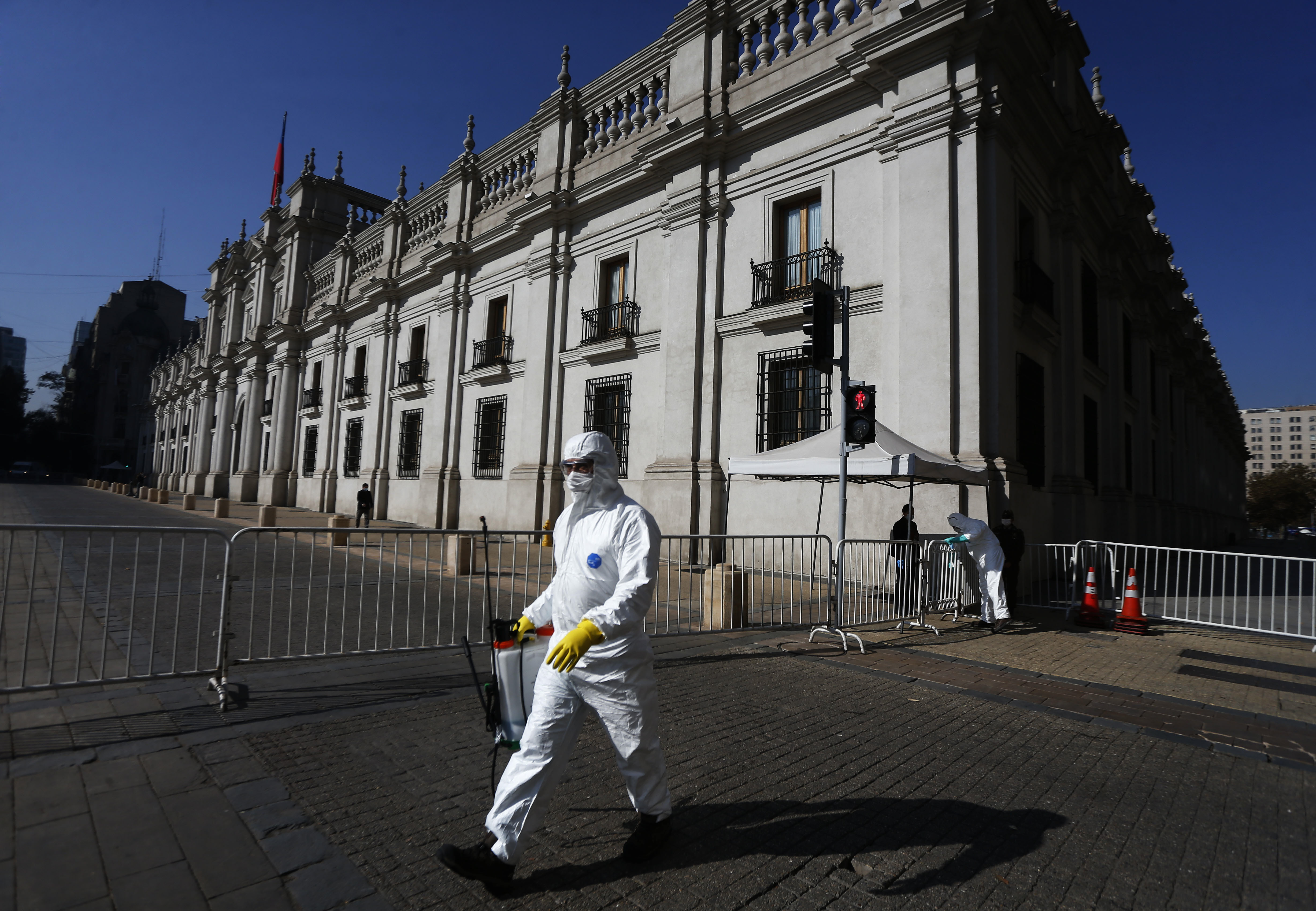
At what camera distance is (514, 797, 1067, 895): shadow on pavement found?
8.29ft

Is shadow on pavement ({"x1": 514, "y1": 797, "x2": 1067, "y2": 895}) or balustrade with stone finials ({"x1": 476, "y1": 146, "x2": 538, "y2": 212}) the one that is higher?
balustrade with stone finials ({"x1": 476, "y1": 146, "x2": 538, "y2": 212})

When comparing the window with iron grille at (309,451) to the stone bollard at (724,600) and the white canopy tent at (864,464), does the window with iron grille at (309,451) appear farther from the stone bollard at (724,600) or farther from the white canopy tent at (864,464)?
the stone bollard at (724,600)

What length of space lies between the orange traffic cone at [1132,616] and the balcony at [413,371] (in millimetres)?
20415

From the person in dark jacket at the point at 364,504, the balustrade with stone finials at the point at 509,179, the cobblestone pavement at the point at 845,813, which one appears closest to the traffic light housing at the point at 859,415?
the cobblestone pavement at the point at 845,813

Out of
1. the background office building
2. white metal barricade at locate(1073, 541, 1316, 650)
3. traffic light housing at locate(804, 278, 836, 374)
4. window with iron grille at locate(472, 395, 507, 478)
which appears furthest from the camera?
the background office building

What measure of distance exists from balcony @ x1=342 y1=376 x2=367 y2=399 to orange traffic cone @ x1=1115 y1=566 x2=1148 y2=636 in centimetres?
2537

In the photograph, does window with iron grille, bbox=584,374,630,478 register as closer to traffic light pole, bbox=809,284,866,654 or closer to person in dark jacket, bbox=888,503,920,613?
person in dark jacket, bbox=888,503,920,613

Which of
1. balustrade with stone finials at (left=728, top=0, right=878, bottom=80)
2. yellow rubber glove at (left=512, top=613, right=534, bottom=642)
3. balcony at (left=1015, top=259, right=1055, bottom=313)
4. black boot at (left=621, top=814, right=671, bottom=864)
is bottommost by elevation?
black boot at (left=621, top=814, right=671, bottom=864)

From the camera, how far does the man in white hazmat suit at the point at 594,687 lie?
7.96 ft

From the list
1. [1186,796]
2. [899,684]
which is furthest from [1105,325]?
[1186,796]

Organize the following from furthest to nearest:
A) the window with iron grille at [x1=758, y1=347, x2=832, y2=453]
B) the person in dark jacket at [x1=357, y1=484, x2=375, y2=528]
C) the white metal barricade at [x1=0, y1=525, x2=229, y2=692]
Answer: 1. the person in dark jacket at [x1=357, y1=484, x2=375, y2=528]
2. the window with iron grille at [x1=758, y1=347, x2=832, y2=453]
3. the white metal barricade at [x1=0, y1=525, x2=229, y2=692]

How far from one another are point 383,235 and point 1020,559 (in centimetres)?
2541

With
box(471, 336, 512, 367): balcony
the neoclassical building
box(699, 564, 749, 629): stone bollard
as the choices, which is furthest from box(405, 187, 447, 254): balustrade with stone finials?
box(699, 564, 749, 629): stone bollard

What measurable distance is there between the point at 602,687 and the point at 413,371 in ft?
73.9
